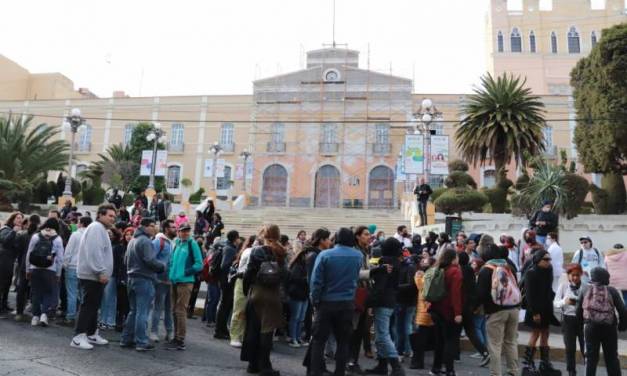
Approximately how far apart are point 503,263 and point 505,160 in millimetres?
18532

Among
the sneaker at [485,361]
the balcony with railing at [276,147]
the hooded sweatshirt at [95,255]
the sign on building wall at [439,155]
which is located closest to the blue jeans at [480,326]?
the sneaker at [485,361]

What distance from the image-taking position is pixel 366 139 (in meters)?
34.6

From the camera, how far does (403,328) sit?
→ 677 centimetres

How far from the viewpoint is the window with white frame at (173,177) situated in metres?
37.6

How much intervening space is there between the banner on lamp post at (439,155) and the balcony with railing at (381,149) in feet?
56.6

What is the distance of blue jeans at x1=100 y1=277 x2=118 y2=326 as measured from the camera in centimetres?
709

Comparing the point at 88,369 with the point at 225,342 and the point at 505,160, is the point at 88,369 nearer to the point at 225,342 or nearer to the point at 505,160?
the point at 225,342

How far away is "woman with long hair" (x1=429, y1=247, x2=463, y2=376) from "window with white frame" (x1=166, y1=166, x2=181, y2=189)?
33.7 meters

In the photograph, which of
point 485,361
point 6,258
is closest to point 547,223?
point 485,361

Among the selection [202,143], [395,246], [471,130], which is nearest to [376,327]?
[395,246]

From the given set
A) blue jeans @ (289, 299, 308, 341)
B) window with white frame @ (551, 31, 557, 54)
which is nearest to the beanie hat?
blue jeans @ (289, 299, 308, 341)

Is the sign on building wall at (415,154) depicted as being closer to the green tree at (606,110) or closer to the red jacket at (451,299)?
the green tree at (606,110)

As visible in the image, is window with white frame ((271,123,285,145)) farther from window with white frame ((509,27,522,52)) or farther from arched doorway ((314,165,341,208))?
window with white frame ((509,27,522,52))

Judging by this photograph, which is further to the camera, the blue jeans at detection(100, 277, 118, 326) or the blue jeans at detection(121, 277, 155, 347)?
the blue jeans at detection(100, 277, 118, 326)
